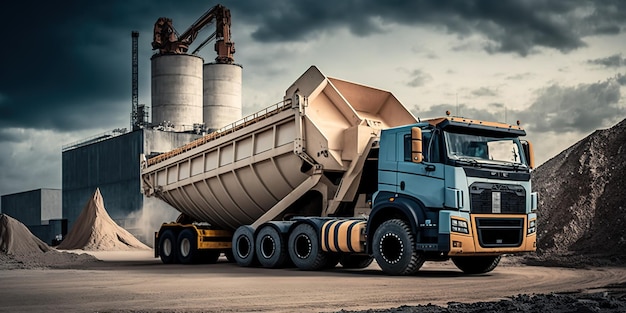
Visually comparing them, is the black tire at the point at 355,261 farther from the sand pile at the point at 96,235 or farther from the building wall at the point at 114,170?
the building wall at the point at 114,170

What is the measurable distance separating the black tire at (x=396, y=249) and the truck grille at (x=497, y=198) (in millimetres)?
1345

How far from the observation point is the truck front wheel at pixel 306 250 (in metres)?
15.3

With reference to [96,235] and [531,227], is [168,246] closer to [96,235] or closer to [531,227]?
[531,227]

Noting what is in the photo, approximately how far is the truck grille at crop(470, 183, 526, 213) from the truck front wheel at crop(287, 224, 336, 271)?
12.1ft

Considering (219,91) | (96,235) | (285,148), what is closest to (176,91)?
(219,91)

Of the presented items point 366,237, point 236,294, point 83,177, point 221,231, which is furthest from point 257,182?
point 83,177

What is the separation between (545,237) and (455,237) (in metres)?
8.92

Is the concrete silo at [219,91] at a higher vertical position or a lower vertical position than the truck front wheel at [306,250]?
higher

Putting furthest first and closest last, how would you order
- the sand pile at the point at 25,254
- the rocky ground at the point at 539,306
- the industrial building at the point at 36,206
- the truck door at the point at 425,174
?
1. the industrial building at the point at 36,206
2. the sand pile at the point at 25,254
3. the truck door at the point at 425,174
4. the rocky ground at the point at 539,306

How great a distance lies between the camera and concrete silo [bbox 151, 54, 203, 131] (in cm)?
5419

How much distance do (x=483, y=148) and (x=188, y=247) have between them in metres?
9.38

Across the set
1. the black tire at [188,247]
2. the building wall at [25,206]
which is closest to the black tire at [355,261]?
the black tire at [188,247]

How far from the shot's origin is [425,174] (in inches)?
528

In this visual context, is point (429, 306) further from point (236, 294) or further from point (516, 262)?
point (516, 262)
